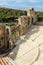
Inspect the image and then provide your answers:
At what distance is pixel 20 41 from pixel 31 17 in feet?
16.4

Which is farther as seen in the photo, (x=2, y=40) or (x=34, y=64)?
(x=2, y=40)

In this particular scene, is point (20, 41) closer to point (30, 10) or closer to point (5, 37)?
point (5, 37)

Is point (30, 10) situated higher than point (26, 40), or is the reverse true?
point (30, 10)

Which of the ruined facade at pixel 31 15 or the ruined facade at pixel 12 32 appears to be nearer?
the ruined facade at pixel 12 32

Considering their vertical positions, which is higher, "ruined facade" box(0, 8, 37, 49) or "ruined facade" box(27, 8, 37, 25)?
"ruined facade" box(27, 8, 37, 25)

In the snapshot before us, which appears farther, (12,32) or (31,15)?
(31,15)

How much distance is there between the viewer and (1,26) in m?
27.7

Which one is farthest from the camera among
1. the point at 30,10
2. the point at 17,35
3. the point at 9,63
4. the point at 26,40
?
the point at 30,10

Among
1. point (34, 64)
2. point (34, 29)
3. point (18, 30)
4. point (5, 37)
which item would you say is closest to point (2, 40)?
point (5, 37)

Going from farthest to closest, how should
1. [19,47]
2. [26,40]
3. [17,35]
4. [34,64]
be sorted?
[17,35] → [26,40] → [19,47] → [34,64]

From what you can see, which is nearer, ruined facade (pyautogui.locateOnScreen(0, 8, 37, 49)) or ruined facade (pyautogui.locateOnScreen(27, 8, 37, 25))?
ruined facade (pyautogui.locateOnScreen(0, 8, 37, 49))

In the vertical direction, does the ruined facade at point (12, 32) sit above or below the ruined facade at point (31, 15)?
below

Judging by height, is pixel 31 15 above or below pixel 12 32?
above

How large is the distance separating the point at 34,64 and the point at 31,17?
11.7 metres
